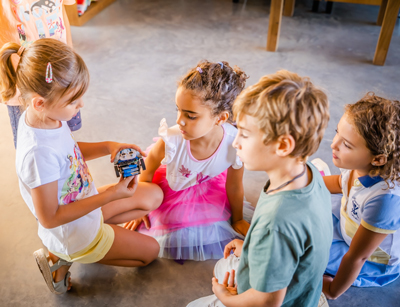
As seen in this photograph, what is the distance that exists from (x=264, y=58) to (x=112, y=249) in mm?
2189

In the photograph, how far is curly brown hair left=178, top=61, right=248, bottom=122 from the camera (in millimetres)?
1312

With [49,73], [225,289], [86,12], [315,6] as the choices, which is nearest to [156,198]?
[225,289]

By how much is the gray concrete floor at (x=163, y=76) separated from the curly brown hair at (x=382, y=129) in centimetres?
57

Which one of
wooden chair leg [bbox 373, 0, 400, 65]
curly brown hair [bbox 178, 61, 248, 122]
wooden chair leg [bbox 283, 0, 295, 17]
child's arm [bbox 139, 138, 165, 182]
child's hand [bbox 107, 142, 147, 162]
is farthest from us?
wooden chair leg [bbox 283, 0, 295, 17]

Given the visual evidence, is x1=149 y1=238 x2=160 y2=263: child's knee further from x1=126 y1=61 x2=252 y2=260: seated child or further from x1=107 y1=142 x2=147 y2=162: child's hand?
x1=107 y1=142 x2=147 y2=162: child's hand

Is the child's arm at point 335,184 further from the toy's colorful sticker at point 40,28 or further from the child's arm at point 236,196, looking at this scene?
the toy's colorful sticker at point 40,28

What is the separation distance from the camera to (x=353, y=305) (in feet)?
4.82

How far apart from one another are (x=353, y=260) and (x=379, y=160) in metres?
0.37

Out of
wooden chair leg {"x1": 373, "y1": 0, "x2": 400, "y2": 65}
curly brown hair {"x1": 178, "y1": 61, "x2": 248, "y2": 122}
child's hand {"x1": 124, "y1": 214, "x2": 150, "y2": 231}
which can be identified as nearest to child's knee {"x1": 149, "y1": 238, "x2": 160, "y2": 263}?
child's hand {"x1": 124, "y1": 214, "x2": 150, "y2": 231}

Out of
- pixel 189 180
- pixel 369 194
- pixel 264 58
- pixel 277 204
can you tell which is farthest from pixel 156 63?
pixel 277 204

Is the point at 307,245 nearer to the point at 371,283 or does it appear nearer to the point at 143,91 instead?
the point at 371,283

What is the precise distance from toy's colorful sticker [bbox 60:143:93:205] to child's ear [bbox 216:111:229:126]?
20.7 inches

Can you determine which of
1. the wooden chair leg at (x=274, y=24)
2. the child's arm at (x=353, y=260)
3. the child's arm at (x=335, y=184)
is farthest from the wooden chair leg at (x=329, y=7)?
the child's arm at (x=353, y=260)

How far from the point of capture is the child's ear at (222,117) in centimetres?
140
